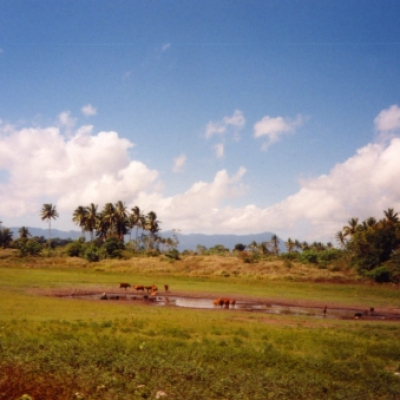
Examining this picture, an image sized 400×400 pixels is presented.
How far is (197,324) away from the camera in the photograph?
2658cm

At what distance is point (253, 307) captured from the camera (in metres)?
40.6

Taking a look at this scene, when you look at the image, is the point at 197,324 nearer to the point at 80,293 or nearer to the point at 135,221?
the point at 80,293

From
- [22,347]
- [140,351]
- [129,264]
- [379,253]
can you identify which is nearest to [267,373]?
[140,351]

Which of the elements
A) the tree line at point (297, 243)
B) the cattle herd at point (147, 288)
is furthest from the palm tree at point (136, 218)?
the cattle herd at point (147, 288)

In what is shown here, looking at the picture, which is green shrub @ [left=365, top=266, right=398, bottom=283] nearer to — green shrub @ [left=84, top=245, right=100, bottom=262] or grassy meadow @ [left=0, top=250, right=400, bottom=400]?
grassy meadow @ [left=0, top=250, right=400, bottom=400]

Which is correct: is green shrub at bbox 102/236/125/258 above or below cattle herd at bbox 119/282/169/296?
above

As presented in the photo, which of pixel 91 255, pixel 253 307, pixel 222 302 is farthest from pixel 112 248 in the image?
pixel 253 307

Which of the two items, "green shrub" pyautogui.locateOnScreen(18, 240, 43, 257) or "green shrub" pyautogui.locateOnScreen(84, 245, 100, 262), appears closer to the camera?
"green shrub" pyautogui.locateOnScreen(84, 245, 100, 262)

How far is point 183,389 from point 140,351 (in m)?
5.27

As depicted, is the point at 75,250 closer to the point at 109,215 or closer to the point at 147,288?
the point at 109,215

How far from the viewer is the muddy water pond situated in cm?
3731

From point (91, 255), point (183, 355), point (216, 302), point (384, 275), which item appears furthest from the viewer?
point (91, 255)

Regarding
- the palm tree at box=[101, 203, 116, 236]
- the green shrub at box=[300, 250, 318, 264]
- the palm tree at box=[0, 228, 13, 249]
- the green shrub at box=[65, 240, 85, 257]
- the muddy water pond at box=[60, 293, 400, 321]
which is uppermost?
the palm tree at box=[101, 203, 116, 236]

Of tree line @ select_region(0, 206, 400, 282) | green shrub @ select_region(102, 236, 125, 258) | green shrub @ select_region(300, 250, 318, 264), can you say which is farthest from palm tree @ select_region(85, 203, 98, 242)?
green shrub @ select_region(300, 250, 318, 264)
